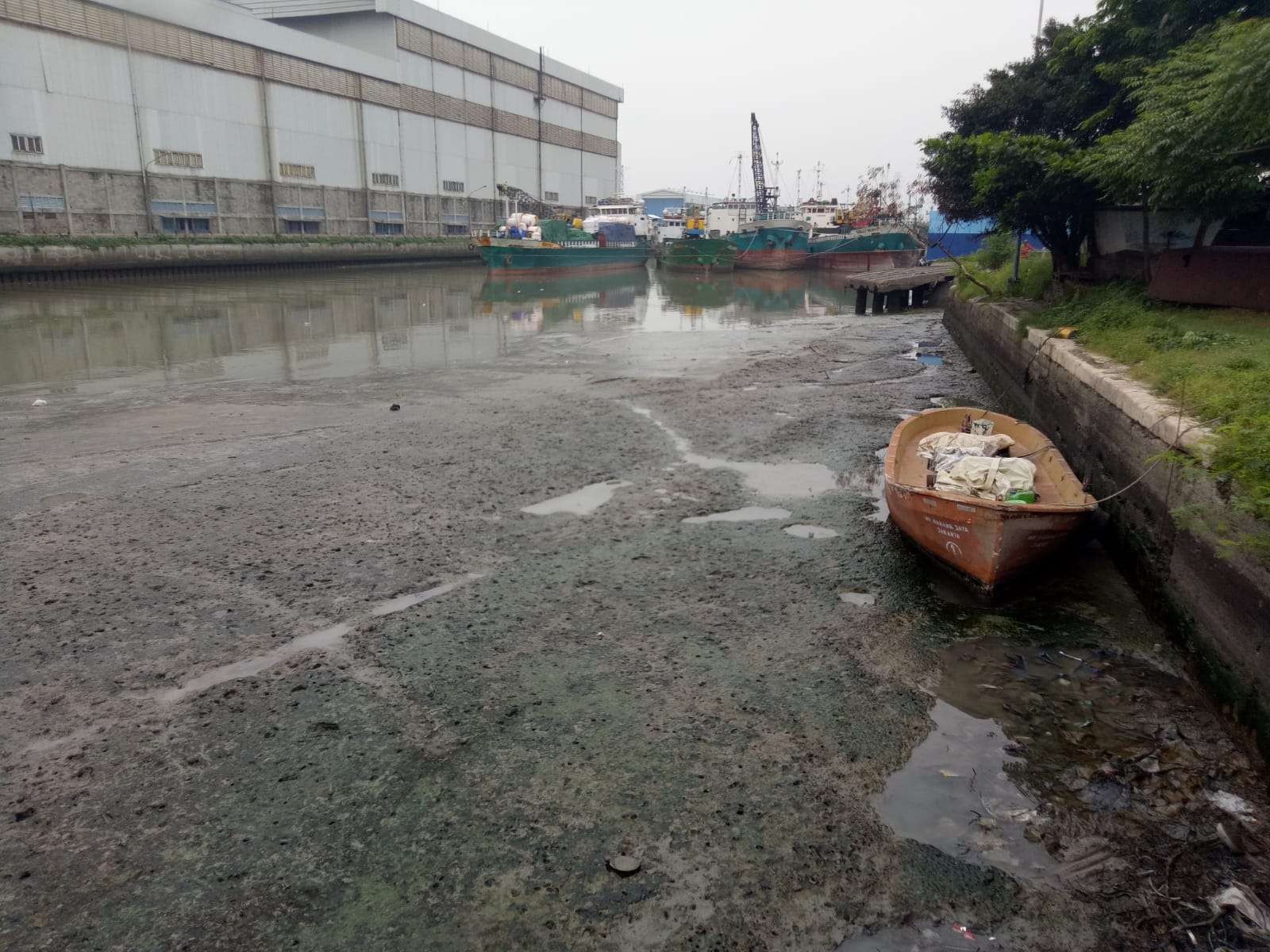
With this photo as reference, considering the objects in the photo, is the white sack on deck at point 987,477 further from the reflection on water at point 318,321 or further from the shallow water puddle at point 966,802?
the reflection on water at point 318,321

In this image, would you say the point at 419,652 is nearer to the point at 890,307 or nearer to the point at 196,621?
the point at 196,621

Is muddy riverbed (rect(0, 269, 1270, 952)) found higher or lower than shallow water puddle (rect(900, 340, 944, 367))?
lower

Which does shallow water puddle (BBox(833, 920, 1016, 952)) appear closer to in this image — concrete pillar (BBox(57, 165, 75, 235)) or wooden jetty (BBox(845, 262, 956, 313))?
wooden jetty (BBox(845, 262, 956, 313))

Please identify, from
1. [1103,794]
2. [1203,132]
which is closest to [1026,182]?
[1203,132]

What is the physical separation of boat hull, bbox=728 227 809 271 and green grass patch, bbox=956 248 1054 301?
25.2 metres

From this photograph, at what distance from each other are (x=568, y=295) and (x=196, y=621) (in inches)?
1138

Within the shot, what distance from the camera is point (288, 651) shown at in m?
5.12

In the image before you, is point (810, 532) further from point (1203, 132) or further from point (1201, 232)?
point (1201, 232)

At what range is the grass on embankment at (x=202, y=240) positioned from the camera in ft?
103

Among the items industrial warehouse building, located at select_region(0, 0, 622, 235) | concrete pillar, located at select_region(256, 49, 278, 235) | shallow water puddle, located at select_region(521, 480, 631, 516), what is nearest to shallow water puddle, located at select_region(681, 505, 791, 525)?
shallow water puddle, located at select_region(521, 480, 631, 516)

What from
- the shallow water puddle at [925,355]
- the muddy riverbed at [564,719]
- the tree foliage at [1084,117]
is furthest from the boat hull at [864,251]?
the muddy riverbed at [564,719]

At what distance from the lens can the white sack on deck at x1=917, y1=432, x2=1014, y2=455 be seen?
25.6 feet

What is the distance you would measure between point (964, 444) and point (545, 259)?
124 ft

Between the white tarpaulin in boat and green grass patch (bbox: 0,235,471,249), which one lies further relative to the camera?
green grass patch (bbox: 0,235,471,249)
